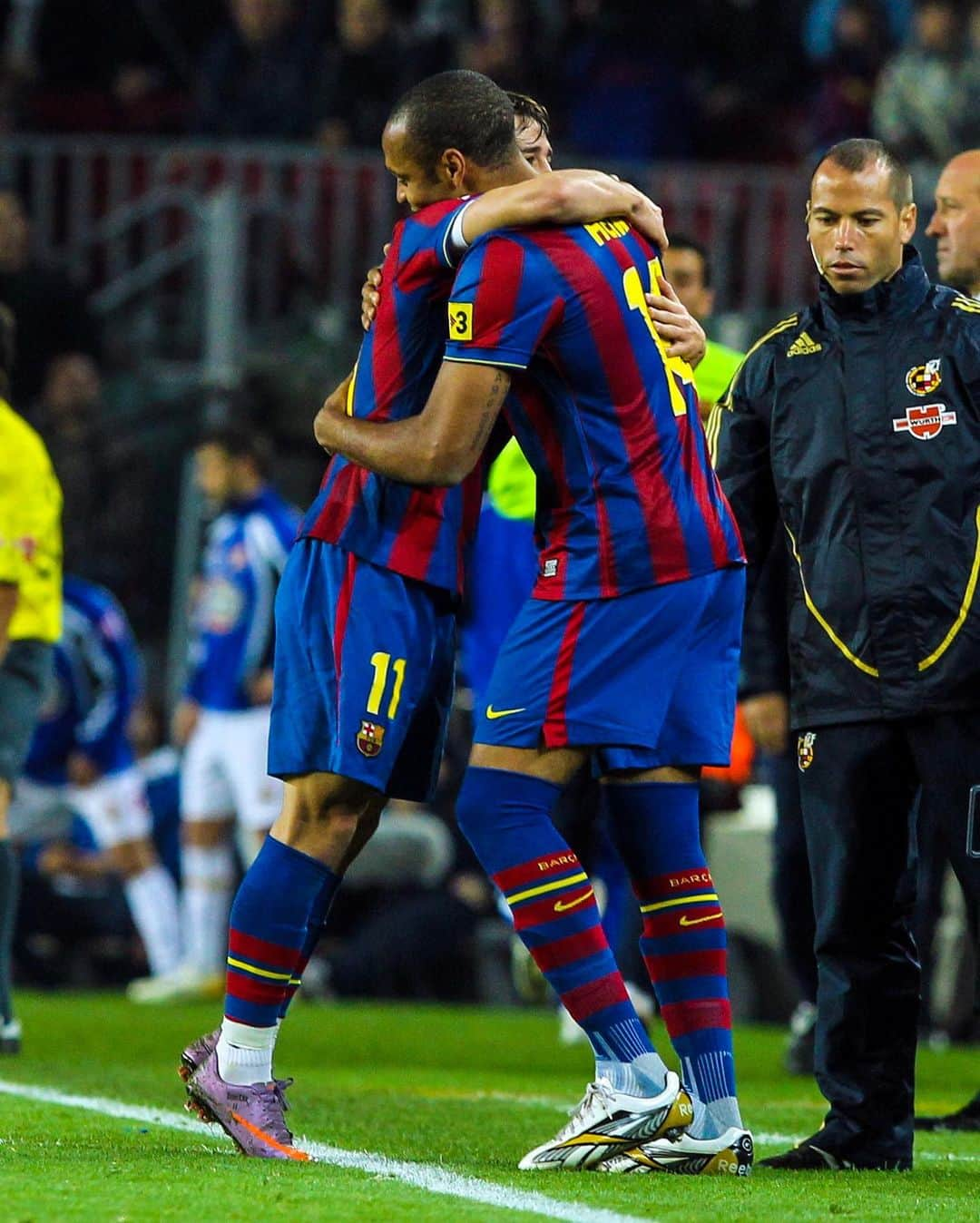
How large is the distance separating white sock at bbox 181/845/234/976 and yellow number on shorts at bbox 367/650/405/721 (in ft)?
20.4

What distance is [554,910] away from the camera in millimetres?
4398

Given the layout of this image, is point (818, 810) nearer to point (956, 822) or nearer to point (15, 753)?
point (956, 822)

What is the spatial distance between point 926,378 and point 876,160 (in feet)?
1.59

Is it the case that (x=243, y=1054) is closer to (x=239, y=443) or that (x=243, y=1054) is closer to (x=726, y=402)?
(x=726, y=402)

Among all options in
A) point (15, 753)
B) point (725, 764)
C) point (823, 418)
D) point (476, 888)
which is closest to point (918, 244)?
point (823, 418)

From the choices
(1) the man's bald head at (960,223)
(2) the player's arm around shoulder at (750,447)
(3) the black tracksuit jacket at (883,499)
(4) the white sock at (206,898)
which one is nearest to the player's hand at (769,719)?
(1) the man's bald head at (960,223)

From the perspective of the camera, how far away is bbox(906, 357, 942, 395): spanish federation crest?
181 inches

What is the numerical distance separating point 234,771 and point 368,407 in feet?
19.8

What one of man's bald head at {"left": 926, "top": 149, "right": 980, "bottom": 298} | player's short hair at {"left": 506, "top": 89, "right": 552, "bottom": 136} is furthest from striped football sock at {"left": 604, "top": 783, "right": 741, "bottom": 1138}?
man's bald head at {"left": 926, "top": 149, "right": 980, "bottom": 298}

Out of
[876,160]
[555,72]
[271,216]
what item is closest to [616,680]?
[876,160]

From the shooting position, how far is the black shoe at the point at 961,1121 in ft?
18.8

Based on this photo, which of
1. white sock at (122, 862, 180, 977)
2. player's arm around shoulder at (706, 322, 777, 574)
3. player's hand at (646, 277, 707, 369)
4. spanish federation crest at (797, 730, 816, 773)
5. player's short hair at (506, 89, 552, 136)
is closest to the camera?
player's hand at (646, 277, 707, 369)

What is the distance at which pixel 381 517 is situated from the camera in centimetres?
459

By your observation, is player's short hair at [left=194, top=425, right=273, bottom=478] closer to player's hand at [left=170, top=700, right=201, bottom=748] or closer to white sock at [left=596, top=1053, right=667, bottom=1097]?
player's hand at [left=170, top=700, right=201, bottom=748]
